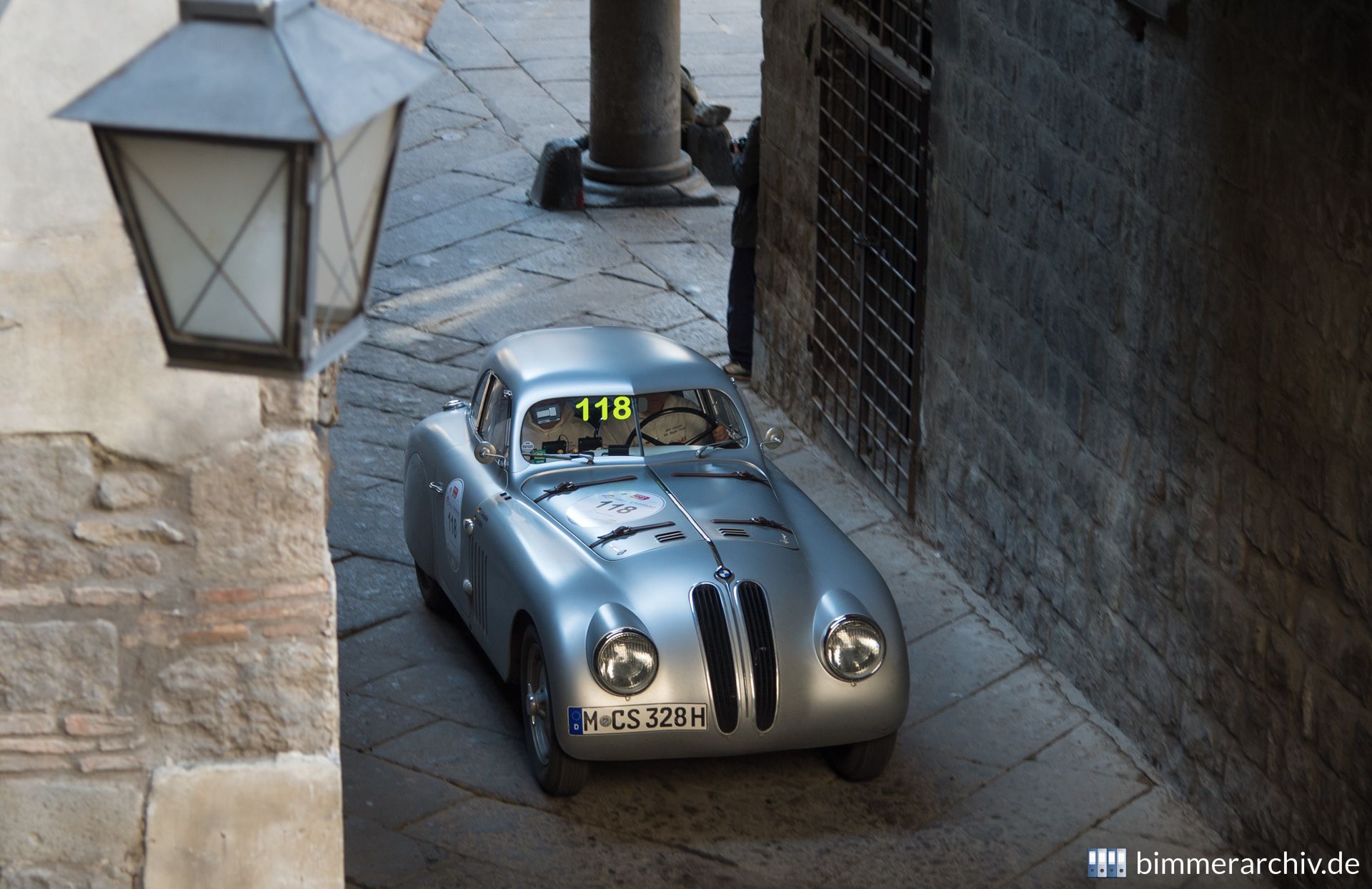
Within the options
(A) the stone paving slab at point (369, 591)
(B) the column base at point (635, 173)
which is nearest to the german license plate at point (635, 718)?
(A) the stone paving slab at point (369, 591)

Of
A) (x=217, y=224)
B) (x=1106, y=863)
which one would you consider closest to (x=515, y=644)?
(x=1106, y=863)

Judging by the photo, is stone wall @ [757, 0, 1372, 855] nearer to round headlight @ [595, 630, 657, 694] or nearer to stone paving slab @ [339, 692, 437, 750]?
round headlight @ [595, 630, 657, 694]

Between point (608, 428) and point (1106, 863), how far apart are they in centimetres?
254

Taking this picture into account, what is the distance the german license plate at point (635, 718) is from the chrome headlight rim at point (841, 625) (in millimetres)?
444

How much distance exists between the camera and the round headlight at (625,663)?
5555mm

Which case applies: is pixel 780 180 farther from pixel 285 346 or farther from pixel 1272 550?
pixel 285 346

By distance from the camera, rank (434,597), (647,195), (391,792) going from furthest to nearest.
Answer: (647,195), (434,597), (391,792)

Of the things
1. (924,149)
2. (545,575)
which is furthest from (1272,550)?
(924,149)

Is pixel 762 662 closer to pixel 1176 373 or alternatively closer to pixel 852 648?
pixel 852 648

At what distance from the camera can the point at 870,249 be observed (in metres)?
8.41

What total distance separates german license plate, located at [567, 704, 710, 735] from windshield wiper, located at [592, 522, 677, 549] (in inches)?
27.7

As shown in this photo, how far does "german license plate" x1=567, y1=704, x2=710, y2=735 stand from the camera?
219 inches

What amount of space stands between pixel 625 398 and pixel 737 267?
138 inches

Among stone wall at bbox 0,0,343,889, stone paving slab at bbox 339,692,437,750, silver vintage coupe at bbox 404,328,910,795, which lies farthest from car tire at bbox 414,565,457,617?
stone wall at bbox 0,0,343,889
